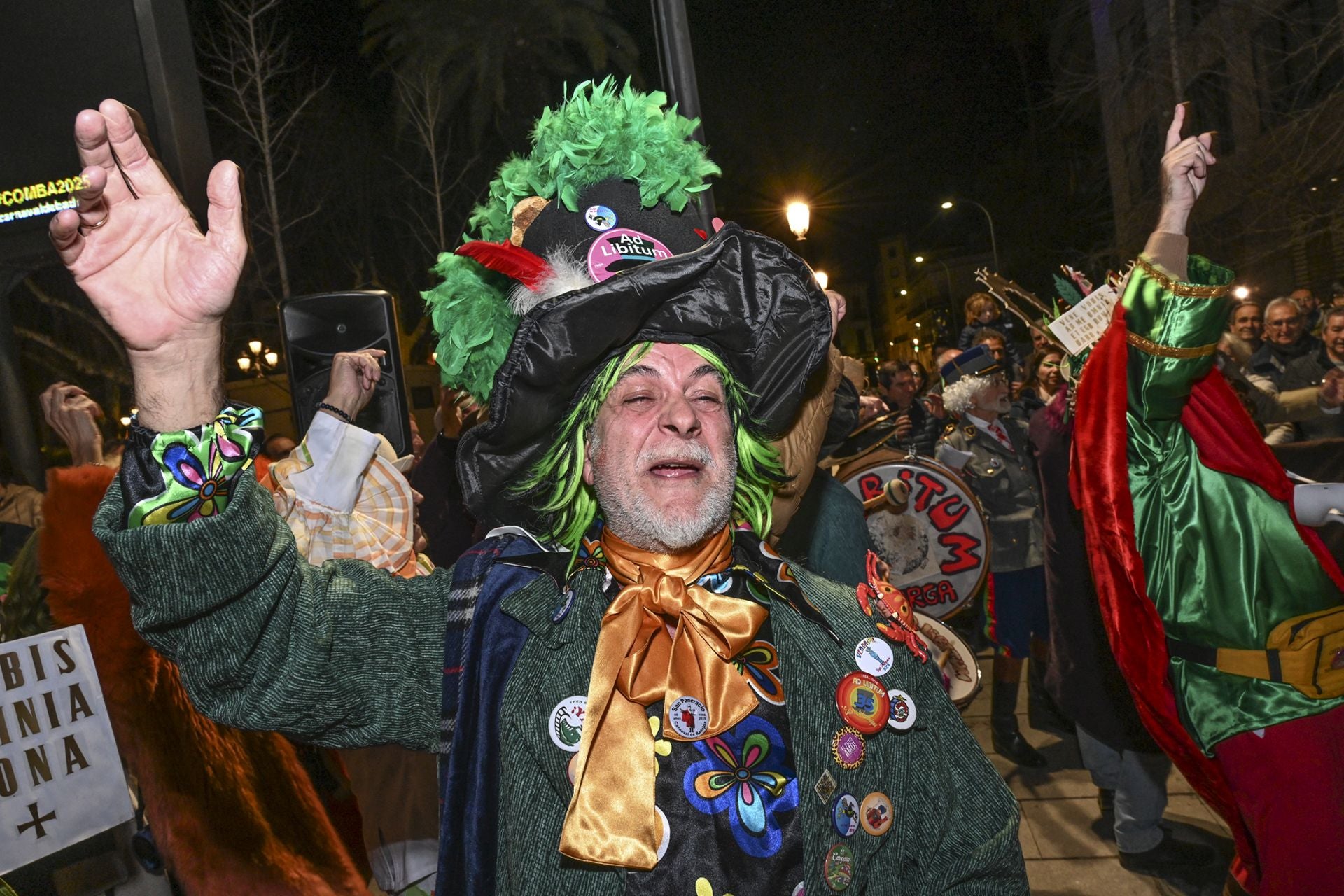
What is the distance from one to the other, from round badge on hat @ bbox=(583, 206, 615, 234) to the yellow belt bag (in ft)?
7.27

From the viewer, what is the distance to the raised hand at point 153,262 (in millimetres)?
1336

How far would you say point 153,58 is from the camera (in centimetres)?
220

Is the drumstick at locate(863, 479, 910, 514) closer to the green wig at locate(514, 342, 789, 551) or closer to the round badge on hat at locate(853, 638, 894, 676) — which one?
the green wig at locate(514, 342, 789, 551)

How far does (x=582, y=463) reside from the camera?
210 centimetres

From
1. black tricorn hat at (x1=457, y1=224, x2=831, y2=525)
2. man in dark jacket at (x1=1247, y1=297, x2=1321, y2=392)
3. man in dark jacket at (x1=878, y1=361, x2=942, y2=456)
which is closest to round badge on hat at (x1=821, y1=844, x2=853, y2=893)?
black tricorn hat at (x1=457, y1=224, x2=831, y2=525)

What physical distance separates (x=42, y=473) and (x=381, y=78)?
9047 millimetres

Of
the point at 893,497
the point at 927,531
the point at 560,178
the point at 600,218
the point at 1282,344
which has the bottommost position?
the point at 927,531

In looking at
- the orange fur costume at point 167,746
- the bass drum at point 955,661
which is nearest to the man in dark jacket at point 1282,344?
the bass drum at point 955,661

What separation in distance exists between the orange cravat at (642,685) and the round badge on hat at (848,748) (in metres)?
0.17

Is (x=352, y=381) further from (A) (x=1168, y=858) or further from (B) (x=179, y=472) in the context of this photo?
(A) (x=1168, y=858)

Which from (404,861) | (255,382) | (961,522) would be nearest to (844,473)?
(961,522)

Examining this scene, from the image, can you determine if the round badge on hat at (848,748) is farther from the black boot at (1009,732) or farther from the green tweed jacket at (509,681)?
the black boot at (1009,732)

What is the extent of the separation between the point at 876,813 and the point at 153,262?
1.54 m

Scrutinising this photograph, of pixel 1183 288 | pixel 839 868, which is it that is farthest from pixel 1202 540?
pixel 839 868
